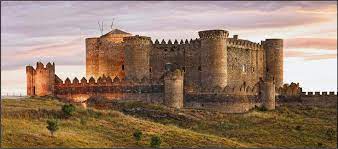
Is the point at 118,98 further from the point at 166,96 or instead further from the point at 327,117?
the point at 327,117

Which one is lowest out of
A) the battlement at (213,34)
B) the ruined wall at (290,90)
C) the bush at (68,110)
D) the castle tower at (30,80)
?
the bush at (68,110)

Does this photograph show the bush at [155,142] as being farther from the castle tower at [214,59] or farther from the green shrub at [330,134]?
the castle tower at [214,59]

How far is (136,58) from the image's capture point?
219 ft

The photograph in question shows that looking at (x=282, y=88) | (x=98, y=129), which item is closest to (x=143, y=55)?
(x=282, y=88)

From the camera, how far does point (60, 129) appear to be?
4531 cm

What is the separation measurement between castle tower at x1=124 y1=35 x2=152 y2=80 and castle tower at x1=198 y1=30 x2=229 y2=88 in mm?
5282

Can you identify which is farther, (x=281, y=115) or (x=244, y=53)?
(x=244, y=53)

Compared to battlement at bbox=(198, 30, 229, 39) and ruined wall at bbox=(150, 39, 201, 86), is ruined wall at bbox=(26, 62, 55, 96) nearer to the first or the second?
ruined wall at bbox=(150, 39, 201, 86)

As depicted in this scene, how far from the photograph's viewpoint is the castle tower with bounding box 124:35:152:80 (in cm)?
6669

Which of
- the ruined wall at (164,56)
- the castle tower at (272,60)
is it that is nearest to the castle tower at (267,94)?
the castle tower at (272,60)

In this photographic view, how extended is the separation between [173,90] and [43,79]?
10.8 metres

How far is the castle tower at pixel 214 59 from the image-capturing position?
6616 centimetres

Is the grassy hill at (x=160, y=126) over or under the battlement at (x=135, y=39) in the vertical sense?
under

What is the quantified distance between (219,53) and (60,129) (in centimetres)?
2422
